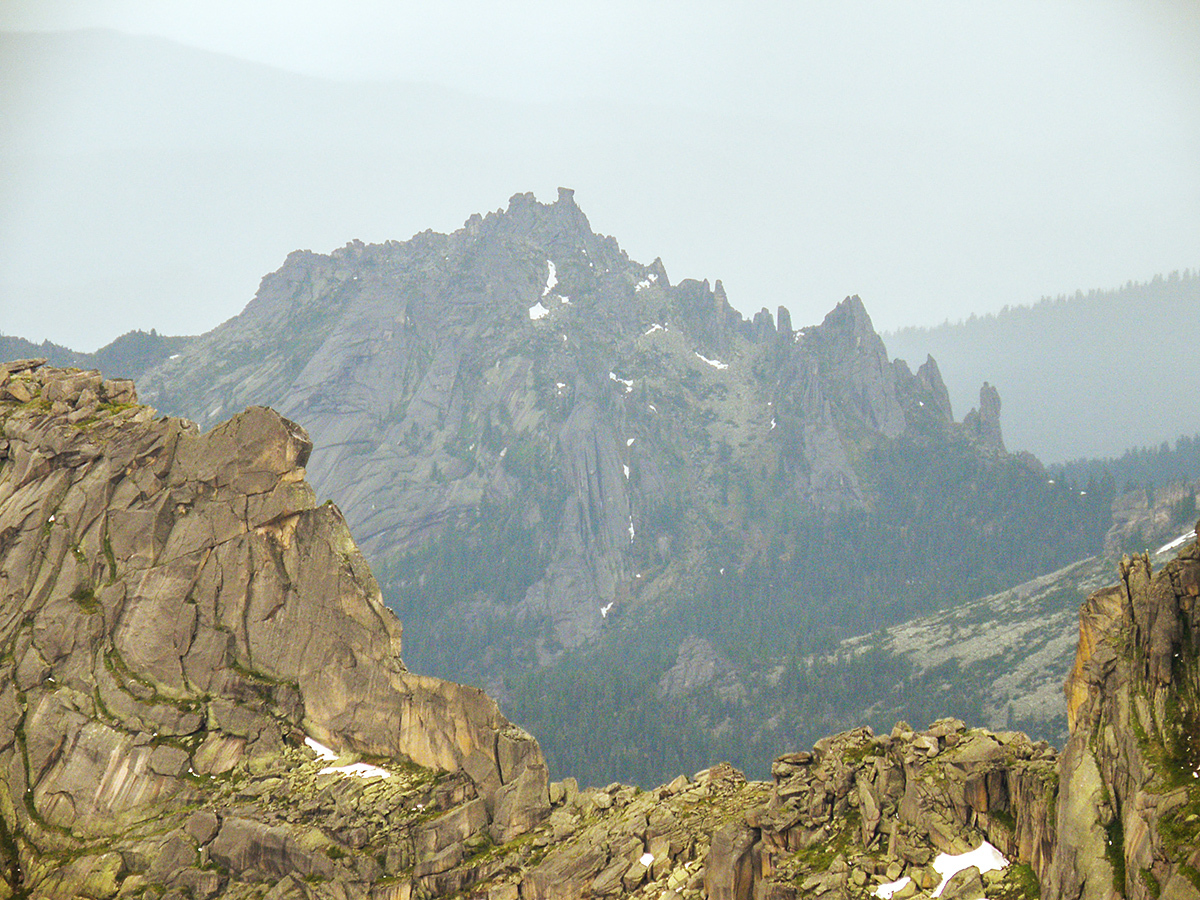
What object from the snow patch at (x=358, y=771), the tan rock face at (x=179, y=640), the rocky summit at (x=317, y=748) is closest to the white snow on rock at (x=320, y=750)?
the rocky summit at (x=317, y=748)

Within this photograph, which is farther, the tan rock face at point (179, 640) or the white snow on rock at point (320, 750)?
the white snow on rock at point (320, 750)

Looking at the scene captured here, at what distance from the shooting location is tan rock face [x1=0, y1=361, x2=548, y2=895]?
9700cm

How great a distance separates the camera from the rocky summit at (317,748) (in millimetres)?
72812

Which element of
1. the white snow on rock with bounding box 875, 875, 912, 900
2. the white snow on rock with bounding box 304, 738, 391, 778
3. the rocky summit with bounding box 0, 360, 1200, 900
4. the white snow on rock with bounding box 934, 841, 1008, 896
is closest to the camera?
the rocky summit with bounding box 0, 360, 1200, 900

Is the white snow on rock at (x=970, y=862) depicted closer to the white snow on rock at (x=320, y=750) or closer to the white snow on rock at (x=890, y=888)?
the white snow on rock at (x=890, y=888)

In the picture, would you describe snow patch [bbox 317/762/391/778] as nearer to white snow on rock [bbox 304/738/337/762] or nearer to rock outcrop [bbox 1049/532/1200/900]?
white snow on rock [bbox 304/738/337/762]

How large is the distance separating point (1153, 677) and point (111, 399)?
9842 cm

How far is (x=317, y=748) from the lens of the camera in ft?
331

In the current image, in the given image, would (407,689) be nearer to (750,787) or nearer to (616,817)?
(616,817)

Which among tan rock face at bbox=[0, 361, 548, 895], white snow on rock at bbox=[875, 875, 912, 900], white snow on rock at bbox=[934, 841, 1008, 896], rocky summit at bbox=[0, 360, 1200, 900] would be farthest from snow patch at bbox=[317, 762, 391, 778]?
white snow on rock at bbox=[934, 841, 1008, 896]

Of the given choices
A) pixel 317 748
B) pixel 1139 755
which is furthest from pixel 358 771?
pixel 1139 755

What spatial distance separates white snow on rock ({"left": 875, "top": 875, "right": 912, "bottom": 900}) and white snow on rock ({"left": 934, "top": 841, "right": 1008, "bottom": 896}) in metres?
2.17

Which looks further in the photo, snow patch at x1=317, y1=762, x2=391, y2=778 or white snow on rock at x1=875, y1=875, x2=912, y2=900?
snow patch at x1=317, y1=762, x2=391, y2=778

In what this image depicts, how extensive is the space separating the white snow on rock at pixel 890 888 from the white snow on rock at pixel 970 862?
217 cm
